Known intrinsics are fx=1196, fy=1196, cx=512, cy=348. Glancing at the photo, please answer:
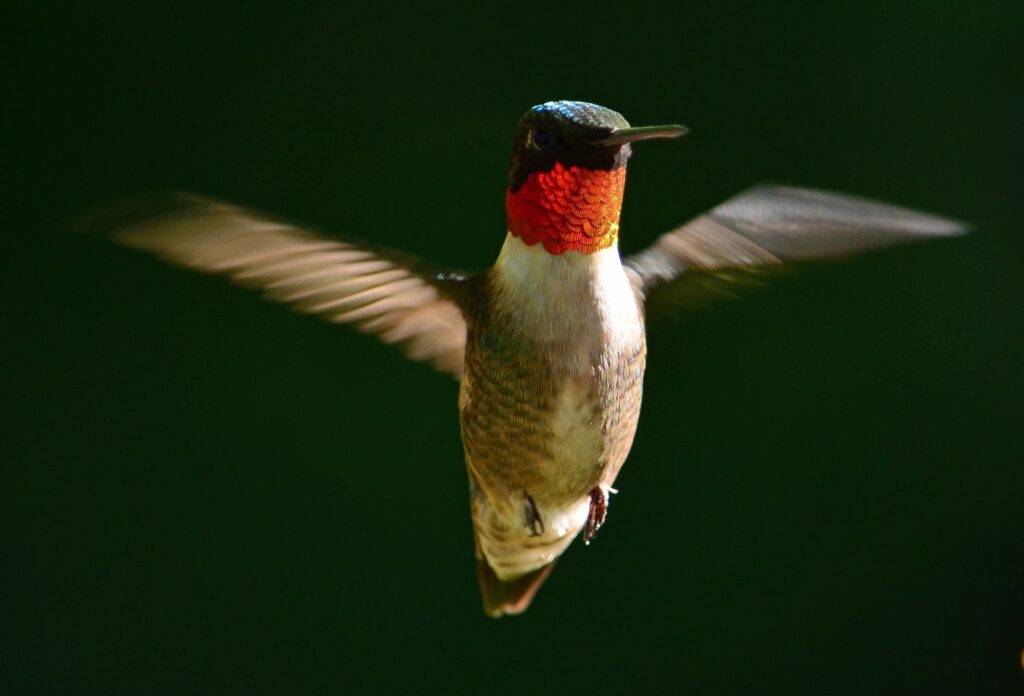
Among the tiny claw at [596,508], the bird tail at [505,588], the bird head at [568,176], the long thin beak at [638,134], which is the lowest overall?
the bird tail at [505,588]

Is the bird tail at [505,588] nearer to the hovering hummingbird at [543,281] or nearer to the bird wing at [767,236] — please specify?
the hovering hummingbird at [543,281]

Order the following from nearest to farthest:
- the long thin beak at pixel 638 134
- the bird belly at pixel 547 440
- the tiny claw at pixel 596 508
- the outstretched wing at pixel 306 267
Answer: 1. the long thin beak at pixel 638 134
2. the outstretched wing at pixel 306 267
3. the bird belly at pixel 547 440
4. the tiny claw at pixel 596 508

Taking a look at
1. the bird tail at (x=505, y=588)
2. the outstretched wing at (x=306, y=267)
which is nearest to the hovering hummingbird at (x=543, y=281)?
the outstretched wing at (x=306, y=267)

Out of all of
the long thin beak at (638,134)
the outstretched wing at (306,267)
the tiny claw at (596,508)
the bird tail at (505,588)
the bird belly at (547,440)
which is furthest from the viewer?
the bird tail at (505,588)

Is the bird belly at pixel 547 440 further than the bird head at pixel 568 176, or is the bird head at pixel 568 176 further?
the bird belly at pixel 547 440

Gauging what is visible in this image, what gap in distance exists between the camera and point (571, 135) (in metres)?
0.96

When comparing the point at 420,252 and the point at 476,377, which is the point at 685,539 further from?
the point at 476,377

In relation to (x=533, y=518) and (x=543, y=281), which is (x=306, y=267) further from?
(x=533, y=518)

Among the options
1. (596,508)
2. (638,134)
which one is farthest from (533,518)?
(638,134)

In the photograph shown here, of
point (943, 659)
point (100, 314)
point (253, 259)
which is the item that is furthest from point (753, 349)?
point (253, 259)

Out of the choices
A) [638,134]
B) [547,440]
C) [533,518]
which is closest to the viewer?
[638,134]

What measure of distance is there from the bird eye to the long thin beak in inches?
2.0

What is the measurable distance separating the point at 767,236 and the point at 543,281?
29cm

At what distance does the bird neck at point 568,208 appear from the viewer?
1000 millimetres
